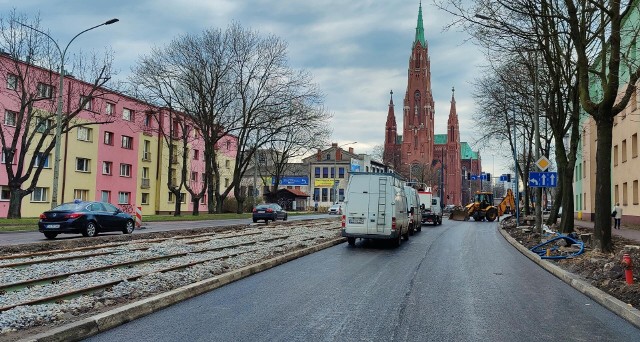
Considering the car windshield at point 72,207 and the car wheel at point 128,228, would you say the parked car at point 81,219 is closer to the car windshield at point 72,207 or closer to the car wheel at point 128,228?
the car windshield at point 72,207

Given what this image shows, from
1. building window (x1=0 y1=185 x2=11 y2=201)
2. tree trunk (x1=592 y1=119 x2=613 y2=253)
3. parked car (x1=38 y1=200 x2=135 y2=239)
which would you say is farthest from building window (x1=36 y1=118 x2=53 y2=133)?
tree trunk (x1=592 y1=119 x2=613 y2=253)

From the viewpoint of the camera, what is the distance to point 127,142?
51.2 metres

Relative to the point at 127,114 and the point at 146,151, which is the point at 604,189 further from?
the point at 146,151

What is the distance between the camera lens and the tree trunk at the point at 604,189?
13.5 m

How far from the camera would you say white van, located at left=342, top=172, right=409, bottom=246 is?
17.7m

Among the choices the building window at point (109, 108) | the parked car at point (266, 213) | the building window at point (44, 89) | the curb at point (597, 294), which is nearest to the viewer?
the curb at point (597, 294)

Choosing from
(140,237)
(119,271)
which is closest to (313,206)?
(140,237)

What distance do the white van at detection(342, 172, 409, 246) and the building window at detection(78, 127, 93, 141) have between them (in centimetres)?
3436

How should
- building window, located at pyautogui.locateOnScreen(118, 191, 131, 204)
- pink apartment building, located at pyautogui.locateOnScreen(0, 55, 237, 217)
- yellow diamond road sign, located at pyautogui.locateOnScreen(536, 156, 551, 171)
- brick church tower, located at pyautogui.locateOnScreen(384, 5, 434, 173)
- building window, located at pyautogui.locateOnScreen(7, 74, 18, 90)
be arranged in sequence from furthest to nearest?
brick church tower, located at pyautogui.locateOnScreen(384, 5, 434, 173), building window, located at pyautogui.locateOnScreen(118, 191, 131, 204), pink apartment building, located at pyautogui.locateOnScreen(0, 55, 237, 217), building window, located at pyautogui.locateOnScreen(7, 74, 18, 90), yellow diamond road sign, located at pyautogui.locateOnScreen(536, 156, 551, 171)

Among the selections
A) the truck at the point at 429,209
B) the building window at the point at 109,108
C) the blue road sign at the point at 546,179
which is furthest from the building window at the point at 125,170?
the blue road sign at the point at 546,179

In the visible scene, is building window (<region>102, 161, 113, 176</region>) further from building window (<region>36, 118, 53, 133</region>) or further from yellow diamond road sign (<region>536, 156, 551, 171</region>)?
yellow diamond road sign (<region>536, 156, 551, 171</region>)

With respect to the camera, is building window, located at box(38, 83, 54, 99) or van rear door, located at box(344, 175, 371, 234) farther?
building window, located at box(38, 83, 54, 99)

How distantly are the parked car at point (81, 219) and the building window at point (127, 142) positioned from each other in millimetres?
31457

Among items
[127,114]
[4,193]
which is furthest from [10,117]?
[127,114]
